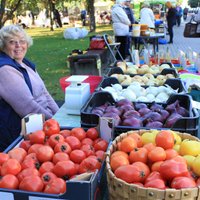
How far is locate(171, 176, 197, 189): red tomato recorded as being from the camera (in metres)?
1.20

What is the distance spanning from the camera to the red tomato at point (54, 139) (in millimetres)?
1715

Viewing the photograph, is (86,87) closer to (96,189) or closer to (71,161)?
(71,161)

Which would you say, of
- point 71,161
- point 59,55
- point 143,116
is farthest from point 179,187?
point 59,55

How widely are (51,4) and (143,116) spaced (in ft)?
82.3

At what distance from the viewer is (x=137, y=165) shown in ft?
4.46

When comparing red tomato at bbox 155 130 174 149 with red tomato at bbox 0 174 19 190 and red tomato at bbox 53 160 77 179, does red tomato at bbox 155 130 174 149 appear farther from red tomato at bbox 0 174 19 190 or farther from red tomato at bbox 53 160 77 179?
red tomato at bbox 0 174 19 190

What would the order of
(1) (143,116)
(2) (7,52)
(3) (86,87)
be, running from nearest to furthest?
(1) (143,116) → (3) (86,87) → (2) (7,52)

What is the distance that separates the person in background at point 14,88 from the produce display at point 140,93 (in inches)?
24.7

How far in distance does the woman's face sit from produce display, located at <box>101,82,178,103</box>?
813 mm

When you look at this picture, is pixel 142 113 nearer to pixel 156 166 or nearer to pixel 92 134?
pixel 92 134

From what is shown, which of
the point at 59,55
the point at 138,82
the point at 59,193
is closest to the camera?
the point at 59,193

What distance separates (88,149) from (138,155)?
0.33 metres

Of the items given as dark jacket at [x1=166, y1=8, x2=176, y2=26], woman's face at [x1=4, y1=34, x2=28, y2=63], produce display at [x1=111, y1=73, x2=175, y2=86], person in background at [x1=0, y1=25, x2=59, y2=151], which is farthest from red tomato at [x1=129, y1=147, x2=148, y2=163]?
dark jacket at [x1=166, y1=8, x2=176, y2=26]

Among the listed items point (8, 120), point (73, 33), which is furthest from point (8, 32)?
point (73, 33)
